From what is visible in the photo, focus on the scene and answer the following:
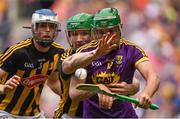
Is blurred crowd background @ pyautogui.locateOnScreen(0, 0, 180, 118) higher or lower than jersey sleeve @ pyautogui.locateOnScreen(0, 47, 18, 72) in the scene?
lower

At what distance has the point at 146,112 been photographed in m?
12.6

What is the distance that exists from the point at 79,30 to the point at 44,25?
0.36 metres

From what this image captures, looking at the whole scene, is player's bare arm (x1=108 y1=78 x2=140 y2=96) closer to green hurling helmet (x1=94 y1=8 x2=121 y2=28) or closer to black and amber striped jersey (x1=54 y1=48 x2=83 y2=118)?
green hurling helmet (x1=94 y1=8 x2=121 y2=28)

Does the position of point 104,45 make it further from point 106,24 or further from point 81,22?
point 81,22

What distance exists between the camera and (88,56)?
24.2 ft

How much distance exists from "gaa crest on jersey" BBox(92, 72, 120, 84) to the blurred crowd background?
14.2 feet

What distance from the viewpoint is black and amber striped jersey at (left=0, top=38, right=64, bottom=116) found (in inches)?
341

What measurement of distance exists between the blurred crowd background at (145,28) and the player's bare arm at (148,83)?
179 inches

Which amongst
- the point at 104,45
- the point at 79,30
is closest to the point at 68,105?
the point at 79,30

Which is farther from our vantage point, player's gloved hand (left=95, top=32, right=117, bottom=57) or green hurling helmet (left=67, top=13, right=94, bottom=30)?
green hurling helmet (left=67, top=13, right=94, bottom=30)

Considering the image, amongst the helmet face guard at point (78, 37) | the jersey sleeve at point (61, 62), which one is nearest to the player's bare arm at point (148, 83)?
the jersey sleeve at point (61, 62)

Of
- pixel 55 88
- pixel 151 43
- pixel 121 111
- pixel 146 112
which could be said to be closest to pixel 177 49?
pixel 151 43

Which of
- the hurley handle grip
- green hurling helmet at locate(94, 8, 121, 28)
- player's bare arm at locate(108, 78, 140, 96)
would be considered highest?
green hurling helmet at locate(94, 8, 121, 28)

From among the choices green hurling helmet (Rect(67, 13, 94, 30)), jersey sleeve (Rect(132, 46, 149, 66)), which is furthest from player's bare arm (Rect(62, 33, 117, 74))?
green hurling helmet (Rect(67, 13, 94, 30))
